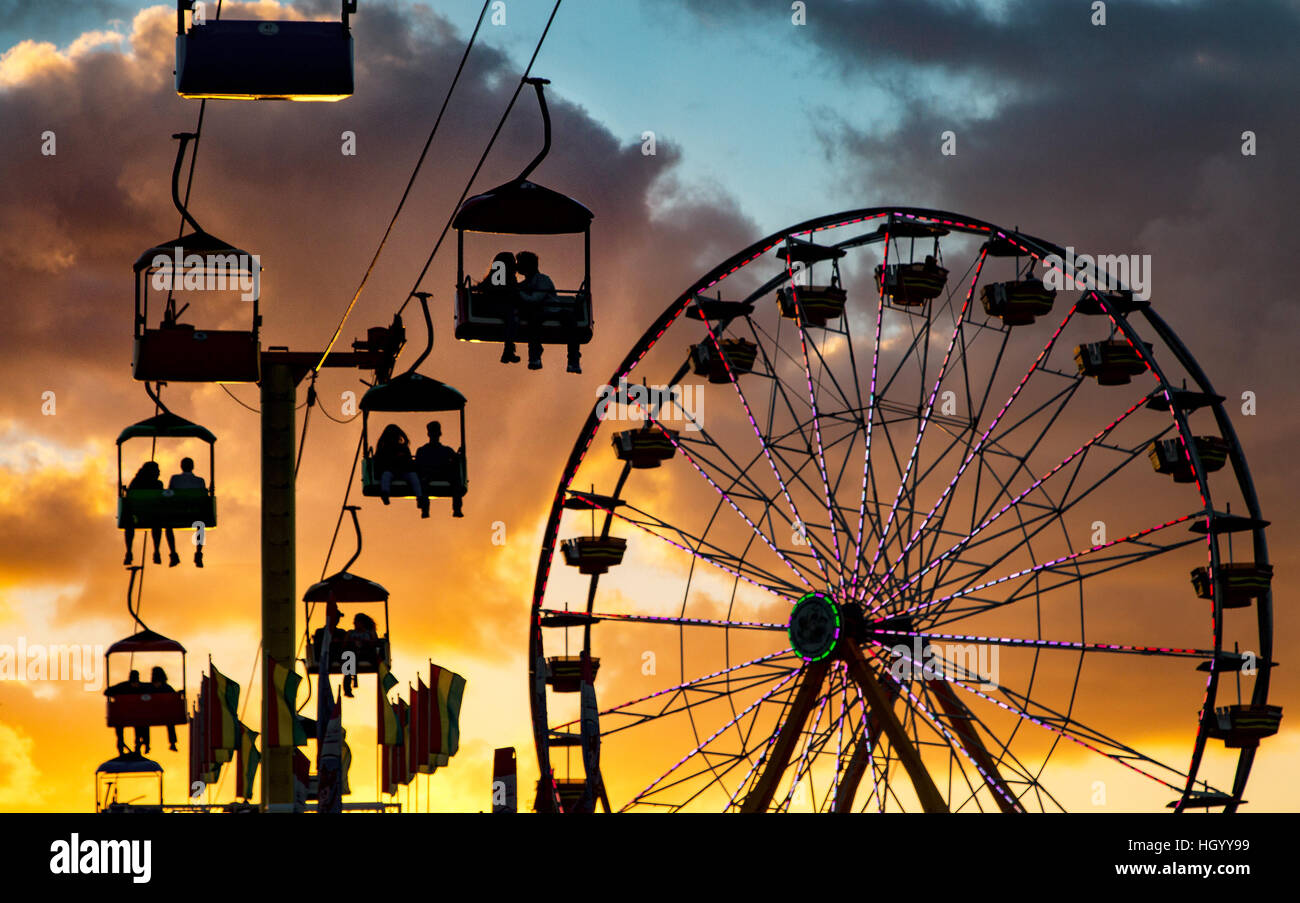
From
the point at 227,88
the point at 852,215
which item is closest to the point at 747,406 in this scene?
the point at 852,215

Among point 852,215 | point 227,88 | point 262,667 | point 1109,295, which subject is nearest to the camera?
point 227,88

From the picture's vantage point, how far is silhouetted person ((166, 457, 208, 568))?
80.5ft

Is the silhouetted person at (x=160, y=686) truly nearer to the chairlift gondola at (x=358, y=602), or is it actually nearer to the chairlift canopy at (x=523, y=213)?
the chairlift gondola at (x=358, y=602)

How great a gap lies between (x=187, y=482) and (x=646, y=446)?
9.29m

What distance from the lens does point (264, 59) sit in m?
15.8

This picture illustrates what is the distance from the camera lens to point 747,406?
31.3 meters

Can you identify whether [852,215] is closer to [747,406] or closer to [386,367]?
[747,406]

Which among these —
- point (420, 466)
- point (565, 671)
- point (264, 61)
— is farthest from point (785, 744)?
point (264, 61)

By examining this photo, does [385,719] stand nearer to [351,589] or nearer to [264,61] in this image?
[351,589]

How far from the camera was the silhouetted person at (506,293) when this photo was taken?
2197cm

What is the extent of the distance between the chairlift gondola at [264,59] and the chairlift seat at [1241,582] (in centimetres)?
1490

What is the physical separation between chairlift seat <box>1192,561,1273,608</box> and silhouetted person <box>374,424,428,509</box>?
974 centimetres
